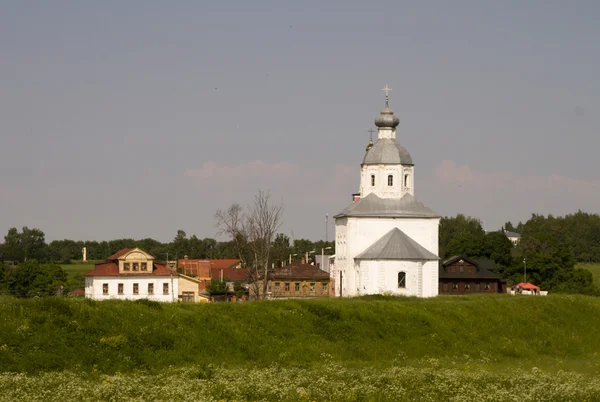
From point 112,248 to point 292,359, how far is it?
124138 millimetres

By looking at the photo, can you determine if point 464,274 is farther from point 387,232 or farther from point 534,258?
point 387,232

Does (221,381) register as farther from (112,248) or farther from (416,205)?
(112,248)

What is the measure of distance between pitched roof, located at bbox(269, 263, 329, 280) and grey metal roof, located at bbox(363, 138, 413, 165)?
1354 cm

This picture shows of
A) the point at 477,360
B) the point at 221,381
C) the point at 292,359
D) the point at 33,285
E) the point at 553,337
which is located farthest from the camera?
the point at 33,285

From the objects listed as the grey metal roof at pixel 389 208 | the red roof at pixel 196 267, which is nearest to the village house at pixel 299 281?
the grey metal roof at pixel 389 208

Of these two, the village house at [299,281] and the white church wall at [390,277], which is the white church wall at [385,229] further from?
the village house at [299,281]

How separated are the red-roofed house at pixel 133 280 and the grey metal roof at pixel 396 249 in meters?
12.5

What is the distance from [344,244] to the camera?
221ft

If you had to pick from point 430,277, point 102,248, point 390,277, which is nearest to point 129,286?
point 390,277

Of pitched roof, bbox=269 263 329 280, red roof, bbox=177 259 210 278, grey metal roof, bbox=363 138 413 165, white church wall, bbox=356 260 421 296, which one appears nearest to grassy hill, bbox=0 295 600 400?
white church wall, bbox=356 260 421 296

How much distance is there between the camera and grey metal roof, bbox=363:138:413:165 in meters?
68.8

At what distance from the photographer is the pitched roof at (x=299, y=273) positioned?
79.5 metres

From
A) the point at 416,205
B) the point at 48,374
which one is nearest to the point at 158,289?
the point at 416,205

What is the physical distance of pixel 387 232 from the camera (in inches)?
2618
